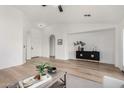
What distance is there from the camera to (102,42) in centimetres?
602

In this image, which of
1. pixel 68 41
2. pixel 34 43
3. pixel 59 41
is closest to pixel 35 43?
pixel 34 43

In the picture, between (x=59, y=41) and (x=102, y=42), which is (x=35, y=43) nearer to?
(x=59, y=41)

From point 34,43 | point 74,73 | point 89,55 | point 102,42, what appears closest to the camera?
point 74,73

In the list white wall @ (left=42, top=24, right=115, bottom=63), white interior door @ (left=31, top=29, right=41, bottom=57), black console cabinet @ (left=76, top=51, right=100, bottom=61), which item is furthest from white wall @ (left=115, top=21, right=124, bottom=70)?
white interior door @ (left=31, top=29, right=41, bottom=57)

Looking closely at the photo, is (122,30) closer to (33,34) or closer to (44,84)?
(44,84)

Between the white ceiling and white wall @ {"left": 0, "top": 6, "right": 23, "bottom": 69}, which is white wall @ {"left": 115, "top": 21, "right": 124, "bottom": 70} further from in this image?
white wall @ {"left": 0, "top": 6, "right": 23, "bottom": 69}

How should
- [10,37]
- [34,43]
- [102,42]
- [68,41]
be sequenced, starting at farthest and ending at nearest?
[34,43]
[68,41]
[102,42]
[10,37]

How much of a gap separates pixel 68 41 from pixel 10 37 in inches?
155

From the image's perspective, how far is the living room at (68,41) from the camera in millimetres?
3795

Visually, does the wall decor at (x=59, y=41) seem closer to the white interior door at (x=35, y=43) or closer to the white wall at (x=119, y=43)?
the white interior door at (x=35, y=43)
